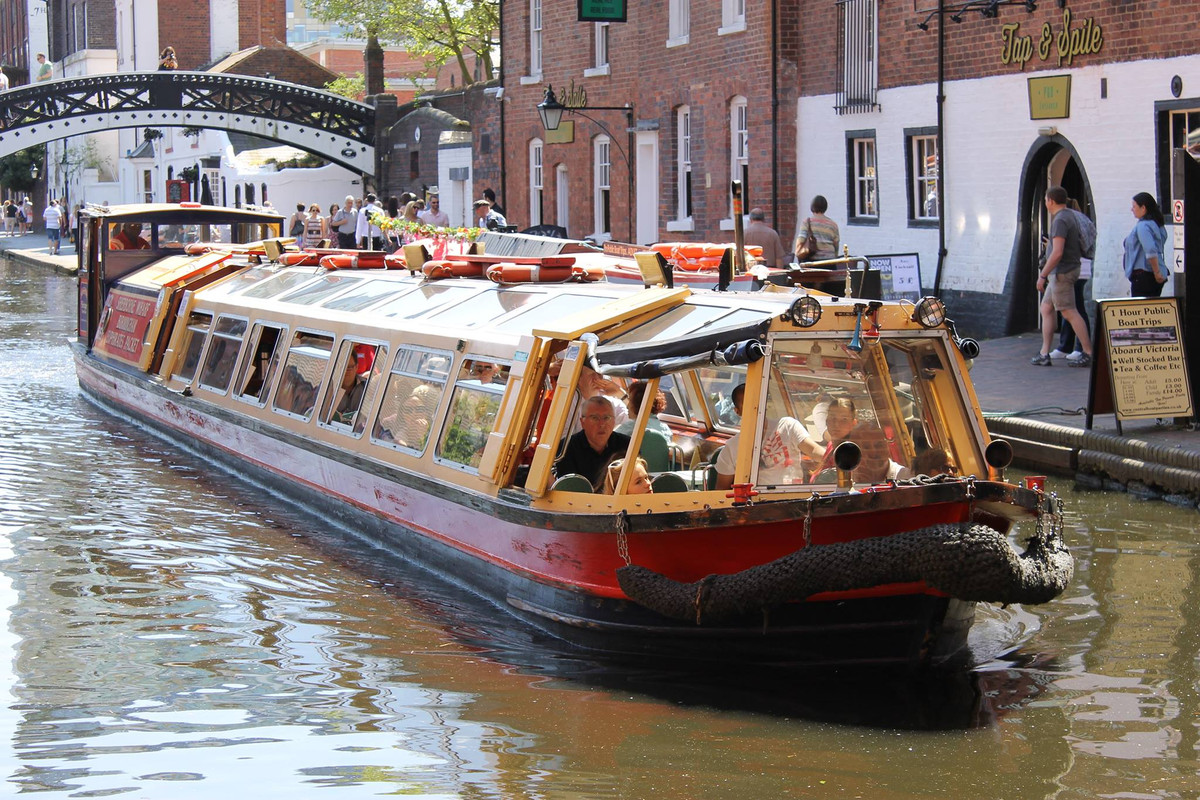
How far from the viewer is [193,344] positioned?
16.4 m

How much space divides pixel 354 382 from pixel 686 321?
14.0ft

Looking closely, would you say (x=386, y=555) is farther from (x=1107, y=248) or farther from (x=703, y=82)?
(x=703, y=82)

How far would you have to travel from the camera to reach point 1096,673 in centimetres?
834

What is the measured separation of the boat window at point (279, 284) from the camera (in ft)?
48.7

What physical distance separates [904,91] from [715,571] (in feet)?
48.1

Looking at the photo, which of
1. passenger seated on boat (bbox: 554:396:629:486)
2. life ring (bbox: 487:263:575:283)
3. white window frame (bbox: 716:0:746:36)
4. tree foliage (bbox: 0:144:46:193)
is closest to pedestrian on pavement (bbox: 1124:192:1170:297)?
life ring (bbox: 487:263:575:283)

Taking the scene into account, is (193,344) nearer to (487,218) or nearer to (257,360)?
(257,360)

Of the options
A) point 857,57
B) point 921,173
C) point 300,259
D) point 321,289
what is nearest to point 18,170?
point 857,57

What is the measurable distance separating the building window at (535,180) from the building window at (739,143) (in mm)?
8387

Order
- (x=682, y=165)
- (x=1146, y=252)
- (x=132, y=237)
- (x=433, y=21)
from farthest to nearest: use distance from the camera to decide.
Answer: (x=433, y=21) → (x=682, y=165) → (x=132, y=237) → (x=1146, y=252)

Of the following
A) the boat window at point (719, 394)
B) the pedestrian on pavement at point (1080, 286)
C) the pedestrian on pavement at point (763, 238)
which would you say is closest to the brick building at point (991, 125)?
the pedestrian on pavement at point (1080, 286)

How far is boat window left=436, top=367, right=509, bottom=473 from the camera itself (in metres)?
9.76

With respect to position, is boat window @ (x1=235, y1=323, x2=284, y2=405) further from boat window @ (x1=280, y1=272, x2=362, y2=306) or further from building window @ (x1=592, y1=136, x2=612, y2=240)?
building window @ (x1=592, y1=136, x2=612, y2=240)

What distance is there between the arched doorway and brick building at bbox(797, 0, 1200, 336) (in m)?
0.02
